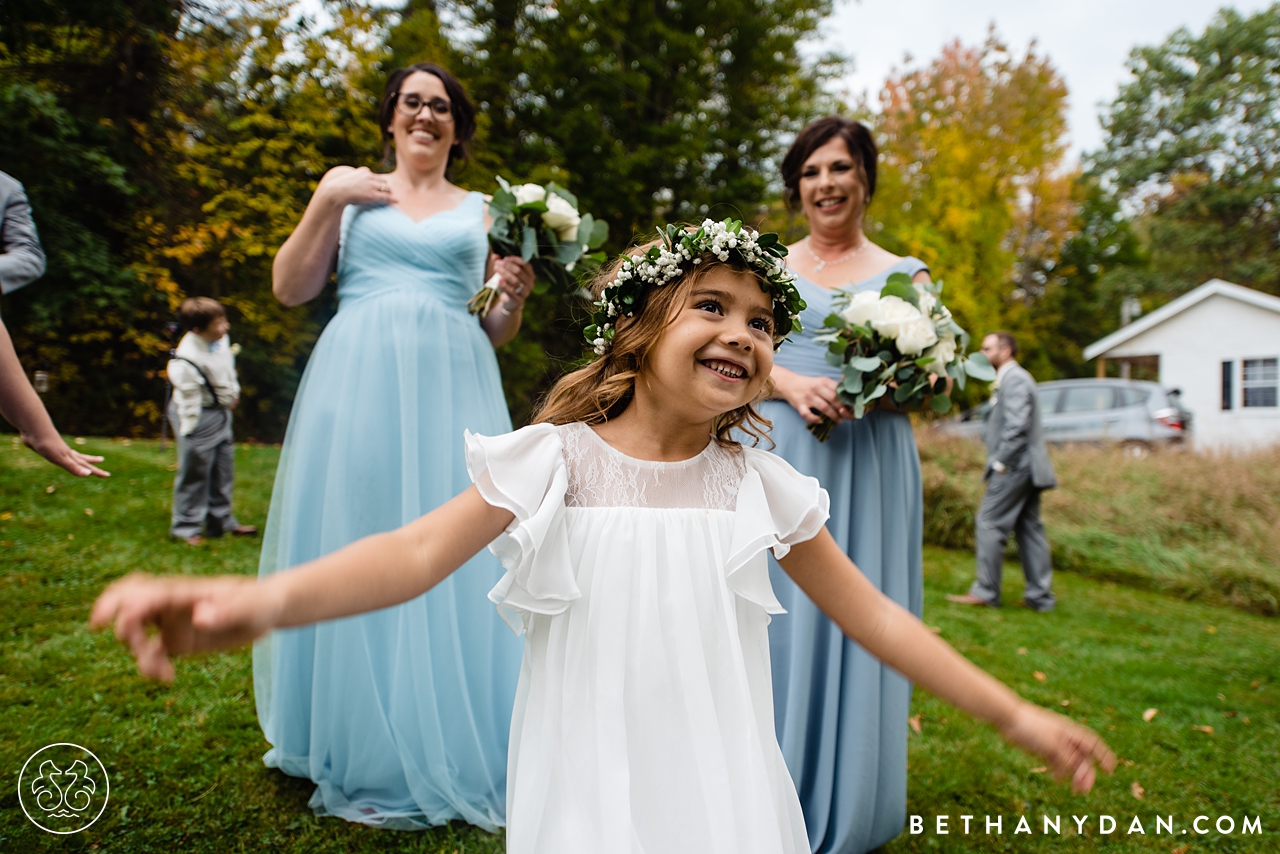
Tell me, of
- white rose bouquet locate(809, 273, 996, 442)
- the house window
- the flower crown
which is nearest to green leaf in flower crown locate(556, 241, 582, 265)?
white rose bouquet locate(809, 273, 996, 442)

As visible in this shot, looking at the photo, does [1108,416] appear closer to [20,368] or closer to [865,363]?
[865,363]

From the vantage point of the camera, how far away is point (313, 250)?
3.27m

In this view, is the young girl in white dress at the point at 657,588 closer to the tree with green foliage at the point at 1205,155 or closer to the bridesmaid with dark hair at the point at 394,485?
the bridesmaid with dark hair at the point at 394,485

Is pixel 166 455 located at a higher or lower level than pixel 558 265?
lower

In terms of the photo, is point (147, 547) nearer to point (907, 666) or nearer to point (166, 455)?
point (166, 455)

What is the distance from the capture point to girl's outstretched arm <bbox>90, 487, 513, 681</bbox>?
1284 millimetres

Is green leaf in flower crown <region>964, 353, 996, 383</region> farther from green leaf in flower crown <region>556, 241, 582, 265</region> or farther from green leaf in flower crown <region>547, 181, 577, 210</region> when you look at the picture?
green leaf in flower crown <region>547, 181, 577, 210</region>

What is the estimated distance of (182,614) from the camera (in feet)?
4.41

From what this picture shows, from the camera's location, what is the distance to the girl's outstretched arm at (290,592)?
1284 millimetres

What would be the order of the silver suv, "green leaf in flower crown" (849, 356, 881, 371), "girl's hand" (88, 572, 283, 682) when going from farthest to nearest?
the silver suv → "green leaf in flower crown" (849, 356, 881, 371) → "girl's hand" (88, 572, 283, 682)

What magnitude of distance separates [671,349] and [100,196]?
1434cm

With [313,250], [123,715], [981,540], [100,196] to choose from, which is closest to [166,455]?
[100,196]

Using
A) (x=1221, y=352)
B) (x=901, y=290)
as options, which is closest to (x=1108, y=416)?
(x=1221, y=352)

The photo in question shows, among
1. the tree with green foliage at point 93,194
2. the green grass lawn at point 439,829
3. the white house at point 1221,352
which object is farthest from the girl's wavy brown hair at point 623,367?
the white house at point 1221,352
